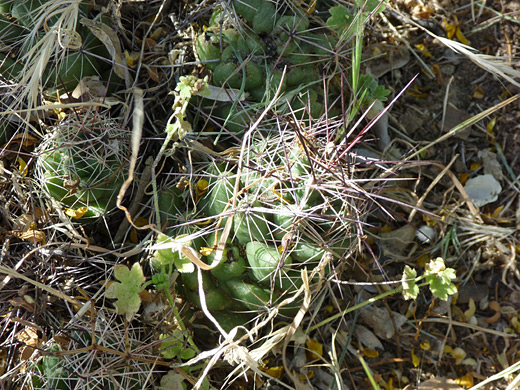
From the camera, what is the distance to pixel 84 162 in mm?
1451

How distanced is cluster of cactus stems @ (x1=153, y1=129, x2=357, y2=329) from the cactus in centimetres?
21

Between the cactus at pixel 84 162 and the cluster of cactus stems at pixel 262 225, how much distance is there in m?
0.21

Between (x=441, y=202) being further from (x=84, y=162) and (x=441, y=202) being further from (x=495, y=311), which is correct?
(x=84, y=162)

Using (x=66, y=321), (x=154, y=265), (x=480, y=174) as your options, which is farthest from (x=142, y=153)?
(x=480, y=174)

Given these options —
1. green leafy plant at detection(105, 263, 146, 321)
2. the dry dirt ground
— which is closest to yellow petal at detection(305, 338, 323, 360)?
the dry dirt ground

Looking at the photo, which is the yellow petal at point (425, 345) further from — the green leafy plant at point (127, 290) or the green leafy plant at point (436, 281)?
the green leafy plant at point (127, 290)

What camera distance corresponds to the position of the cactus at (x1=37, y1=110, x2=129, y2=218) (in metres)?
1.42

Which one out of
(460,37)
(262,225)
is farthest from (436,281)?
(460,37)

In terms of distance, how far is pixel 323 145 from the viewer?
1.39 meters

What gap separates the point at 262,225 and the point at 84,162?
0.54 metres

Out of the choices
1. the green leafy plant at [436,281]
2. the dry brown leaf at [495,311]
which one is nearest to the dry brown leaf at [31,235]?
the green leafy plant at [436,281]

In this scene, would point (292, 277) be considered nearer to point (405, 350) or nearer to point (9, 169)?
point (405, 350)

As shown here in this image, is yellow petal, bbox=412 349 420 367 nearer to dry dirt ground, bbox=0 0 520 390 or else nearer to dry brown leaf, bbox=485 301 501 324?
dry dirt ground, bbox=0 0 520 390

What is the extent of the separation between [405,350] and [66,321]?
45.6 inches
